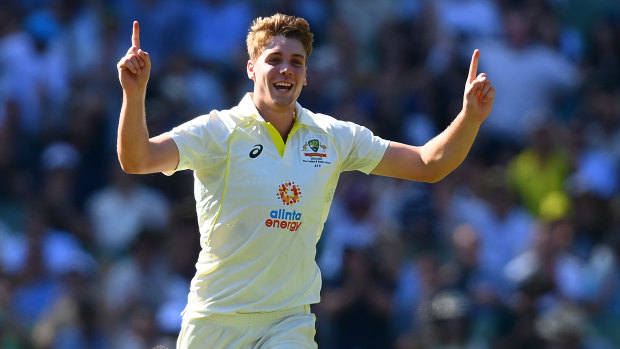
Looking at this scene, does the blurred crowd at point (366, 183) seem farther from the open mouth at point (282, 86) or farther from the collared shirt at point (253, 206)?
the open mouth at point (282, 86)

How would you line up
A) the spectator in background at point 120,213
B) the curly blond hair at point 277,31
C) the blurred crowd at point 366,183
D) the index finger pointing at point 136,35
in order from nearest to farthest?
the index finger pointing at point 136,35 → the curly blond hair at point 277,31 → the blurred crowd at point 366,183 → the spectator in background at point 120,213

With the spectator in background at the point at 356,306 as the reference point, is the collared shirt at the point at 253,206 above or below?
above

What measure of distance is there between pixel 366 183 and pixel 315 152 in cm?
563

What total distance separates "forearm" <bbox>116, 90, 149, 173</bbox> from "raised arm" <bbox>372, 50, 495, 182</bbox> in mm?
1461

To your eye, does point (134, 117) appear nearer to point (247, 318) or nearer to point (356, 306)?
point (247, 318)

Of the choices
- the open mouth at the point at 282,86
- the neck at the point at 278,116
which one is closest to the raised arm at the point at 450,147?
the neck at the point at 278,116

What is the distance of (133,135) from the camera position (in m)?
5.45

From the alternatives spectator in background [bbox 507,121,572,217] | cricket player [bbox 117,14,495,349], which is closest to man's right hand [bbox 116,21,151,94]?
cricket player [bbox 117,14,495,349]

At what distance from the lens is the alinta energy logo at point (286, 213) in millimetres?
5805

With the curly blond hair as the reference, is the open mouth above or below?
below

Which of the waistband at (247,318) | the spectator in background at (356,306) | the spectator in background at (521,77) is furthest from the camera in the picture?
the spectator in background at (521,77)

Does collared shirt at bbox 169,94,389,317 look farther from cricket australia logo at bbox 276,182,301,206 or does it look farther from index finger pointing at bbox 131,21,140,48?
index finger pointing at bbox 131,21,140,48

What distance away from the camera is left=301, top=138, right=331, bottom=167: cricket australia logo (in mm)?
5973

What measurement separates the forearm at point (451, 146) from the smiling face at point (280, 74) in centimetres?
83
